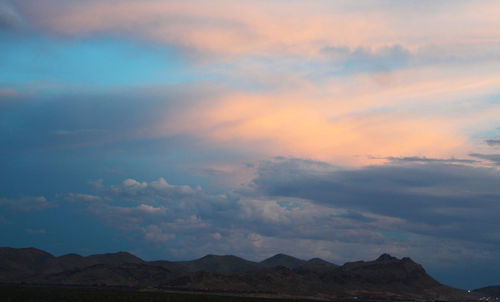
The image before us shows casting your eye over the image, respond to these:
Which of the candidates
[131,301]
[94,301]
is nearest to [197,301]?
[131,301]

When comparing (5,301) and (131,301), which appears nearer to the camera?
(5,301)

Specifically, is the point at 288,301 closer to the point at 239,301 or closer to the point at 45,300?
the point at 239,301

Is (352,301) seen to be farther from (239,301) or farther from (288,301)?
(239,301)

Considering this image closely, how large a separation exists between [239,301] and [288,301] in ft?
64.0

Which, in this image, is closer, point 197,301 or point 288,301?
point 197,301

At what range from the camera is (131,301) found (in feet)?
401

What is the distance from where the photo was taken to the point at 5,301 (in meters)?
108

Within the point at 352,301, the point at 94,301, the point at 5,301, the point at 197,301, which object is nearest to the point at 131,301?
the point at 94,301

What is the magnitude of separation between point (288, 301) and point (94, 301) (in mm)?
60742

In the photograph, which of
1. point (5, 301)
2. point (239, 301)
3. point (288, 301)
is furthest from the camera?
point (288, 301)

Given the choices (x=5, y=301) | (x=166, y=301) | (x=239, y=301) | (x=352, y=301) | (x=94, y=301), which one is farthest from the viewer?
(x=352, y=301)

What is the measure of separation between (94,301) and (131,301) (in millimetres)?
9126

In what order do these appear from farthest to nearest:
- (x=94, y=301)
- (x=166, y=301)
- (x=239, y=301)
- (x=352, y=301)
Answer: (x=352, y=301), (x=239, y=301), (x=166, y=301), (x=94, y=301)

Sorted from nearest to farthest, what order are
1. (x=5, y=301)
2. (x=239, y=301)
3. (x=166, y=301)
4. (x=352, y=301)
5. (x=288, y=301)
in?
(x=5, y=301) < (x=166, y=301) < (x=239, y=301) < (x=288, y=301) < (x=352, y=301)
